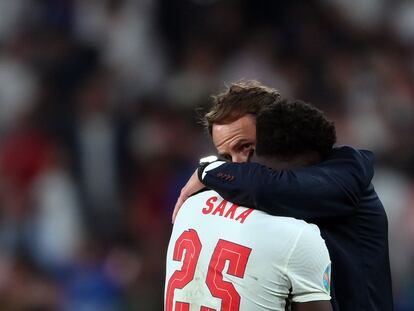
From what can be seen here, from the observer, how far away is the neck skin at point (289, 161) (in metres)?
2.68

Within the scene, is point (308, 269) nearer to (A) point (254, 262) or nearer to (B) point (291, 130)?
(A) point (254, 262)

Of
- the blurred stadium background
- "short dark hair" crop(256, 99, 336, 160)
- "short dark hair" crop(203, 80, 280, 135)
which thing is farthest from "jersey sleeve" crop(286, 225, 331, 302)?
the blurred stadium background

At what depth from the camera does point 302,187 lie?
102 inches

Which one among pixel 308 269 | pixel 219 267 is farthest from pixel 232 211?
pixel 308 269

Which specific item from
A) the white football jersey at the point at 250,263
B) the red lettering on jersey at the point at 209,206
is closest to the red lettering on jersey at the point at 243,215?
the white football jersey at the point at 250,263

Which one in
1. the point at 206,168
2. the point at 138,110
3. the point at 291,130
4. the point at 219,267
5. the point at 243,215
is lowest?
the point at 219,267

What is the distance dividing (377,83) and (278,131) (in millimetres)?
5052

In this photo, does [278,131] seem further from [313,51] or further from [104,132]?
[313,51]

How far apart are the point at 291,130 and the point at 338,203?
23 centimetres

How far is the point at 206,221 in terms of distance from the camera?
107 inches

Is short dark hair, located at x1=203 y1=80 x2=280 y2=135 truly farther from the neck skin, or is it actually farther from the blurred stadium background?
the blurred stadium background

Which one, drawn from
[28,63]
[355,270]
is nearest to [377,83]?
[28,63]

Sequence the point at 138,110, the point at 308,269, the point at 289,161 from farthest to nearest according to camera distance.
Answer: the point at 138,110, the point at 289,161, the point at 308,269

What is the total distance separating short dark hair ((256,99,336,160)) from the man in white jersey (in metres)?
0.01
